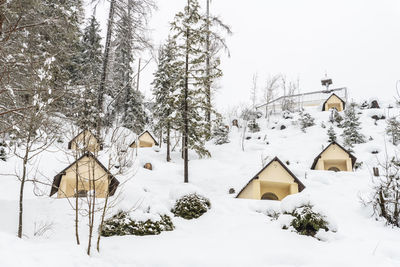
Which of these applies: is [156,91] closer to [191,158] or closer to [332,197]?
[191,158]

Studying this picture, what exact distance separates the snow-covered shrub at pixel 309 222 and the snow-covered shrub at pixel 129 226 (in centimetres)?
414

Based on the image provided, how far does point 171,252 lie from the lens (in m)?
A: 5.67

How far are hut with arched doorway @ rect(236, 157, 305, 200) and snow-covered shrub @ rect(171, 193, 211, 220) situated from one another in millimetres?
3465

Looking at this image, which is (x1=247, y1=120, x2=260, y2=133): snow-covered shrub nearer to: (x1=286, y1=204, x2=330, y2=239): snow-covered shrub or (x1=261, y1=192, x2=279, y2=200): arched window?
(x1=261, y1=192, x2=279, y2=200): arched window

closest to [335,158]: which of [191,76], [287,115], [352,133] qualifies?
[352,133]

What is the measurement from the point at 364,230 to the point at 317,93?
3999cm

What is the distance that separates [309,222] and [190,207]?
13.8 ft

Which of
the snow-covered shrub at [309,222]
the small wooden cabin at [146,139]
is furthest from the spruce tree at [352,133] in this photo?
the small wooden cabin at [146,139]

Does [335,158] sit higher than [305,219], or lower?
higher

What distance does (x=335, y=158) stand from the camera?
16.7 meters

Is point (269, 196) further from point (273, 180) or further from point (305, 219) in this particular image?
point (305, 219)

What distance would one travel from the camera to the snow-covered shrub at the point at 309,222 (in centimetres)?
663

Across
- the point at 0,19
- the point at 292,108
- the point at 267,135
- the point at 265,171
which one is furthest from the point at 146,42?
the point at 292,108

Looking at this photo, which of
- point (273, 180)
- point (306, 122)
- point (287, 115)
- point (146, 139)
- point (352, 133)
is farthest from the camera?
point (287, 115)
